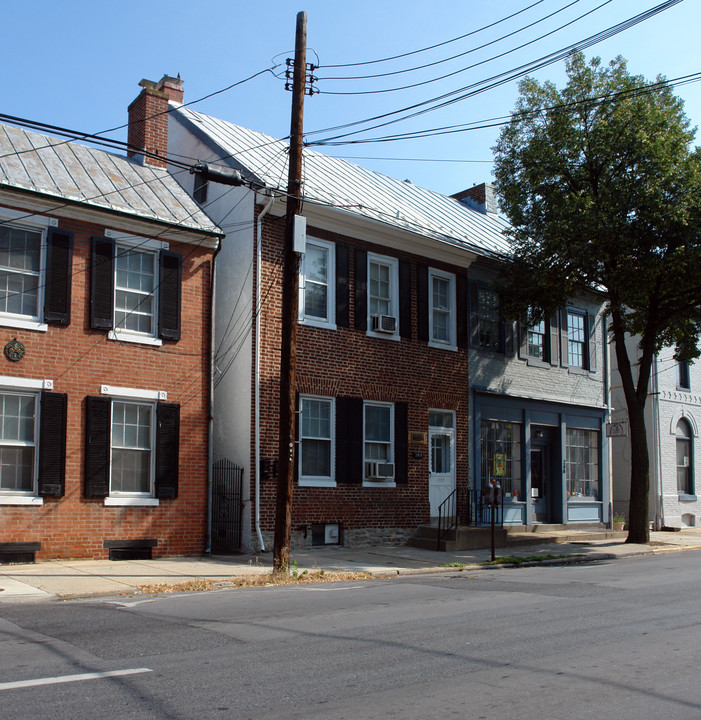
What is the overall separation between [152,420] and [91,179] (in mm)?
4892

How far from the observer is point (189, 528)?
16.0 meters

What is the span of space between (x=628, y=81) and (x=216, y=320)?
34.9ft

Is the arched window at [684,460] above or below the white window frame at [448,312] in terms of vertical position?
below

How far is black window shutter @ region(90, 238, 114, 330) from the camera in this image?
597 inches

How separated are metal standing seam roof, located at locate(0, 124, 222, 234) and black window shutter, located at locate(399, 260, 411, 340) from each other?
506 cm

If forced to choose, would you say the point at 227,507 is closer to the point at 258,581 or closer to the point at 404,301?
the point at 258,581

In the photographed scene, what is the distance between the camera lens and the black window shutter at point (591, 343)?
82.7 feet

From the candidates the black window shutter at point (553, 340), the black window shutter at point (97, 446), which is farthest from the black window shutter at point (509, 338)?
the black window shutter at point (97, 446)

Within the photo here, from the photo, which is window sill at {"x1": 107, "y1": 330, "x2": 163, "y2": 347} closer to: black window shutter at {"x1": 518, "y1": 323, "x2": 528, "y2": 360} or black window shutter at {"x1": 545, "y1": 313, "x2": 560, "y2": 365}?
black window shutter at {"x1": 518, "y1": 323, "x2": 528, "y2": 360}

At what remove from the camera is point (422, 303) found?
20234mm

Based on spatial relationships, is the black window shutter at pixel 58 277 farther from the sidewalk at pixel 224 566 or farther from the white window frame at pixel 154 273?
the sidewalk at pixel 224 566

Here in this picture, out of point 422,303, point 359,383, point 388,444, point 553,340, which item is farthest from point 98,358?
point 553,340

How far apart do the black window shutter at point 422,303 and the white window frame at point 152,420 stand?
22.6 ft

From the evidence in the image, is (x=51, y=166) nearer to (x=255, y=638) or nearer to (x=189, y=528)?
(x=189, y=528)
